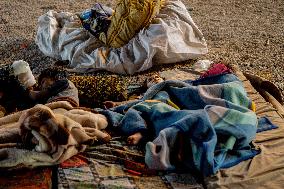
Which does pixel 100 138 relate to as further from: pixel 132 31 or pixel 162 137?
pixel 132 31

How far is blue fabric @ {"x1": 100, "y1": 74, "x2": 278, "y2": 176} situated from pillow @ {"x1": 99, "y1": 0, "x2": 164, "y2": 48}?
160cm

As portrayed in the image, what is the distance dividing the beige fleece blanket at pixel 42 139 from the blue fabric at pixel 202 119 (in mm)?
360

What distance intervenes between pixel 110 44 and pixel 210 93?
2022 mm

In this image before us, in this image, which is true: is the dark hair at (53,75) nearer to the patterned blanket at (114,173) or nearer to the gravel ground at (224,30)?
the patterned blanket at (114,173)

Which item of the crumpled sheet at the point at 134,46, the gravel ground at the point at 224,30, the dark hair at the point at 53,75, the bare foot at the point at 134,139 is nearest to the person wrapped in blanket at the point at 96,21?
the crumpled sheet at the point at 134,46

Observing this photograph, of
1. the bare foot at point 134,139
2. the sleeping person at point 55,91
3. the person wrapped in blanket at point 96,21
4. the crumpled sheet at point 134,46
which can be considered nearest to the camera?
the bare foot at point 134,139

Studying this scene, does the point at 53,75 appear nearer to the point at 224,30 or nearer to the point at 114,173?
the point at 114,173

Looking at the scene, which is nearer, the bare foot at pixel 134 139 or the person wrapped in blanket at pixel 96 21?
the bare foot at pixel 134 139

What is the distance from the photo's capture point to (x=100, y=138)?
3.00 meters

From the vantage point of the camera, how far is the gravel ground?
5.21 meters

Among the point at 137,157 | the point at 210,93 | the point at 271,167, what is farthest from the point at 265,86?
the point at 137,157

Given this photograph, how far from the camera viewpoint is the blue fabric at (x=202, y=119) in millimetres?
2797

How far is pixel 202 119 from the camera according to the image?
9.37ft

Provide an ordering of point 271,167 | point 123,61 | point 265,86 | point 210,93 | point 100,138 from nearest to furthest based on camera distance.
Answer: point 271,167
point 100,138
point 210,93
point 265,86
point 123,61
